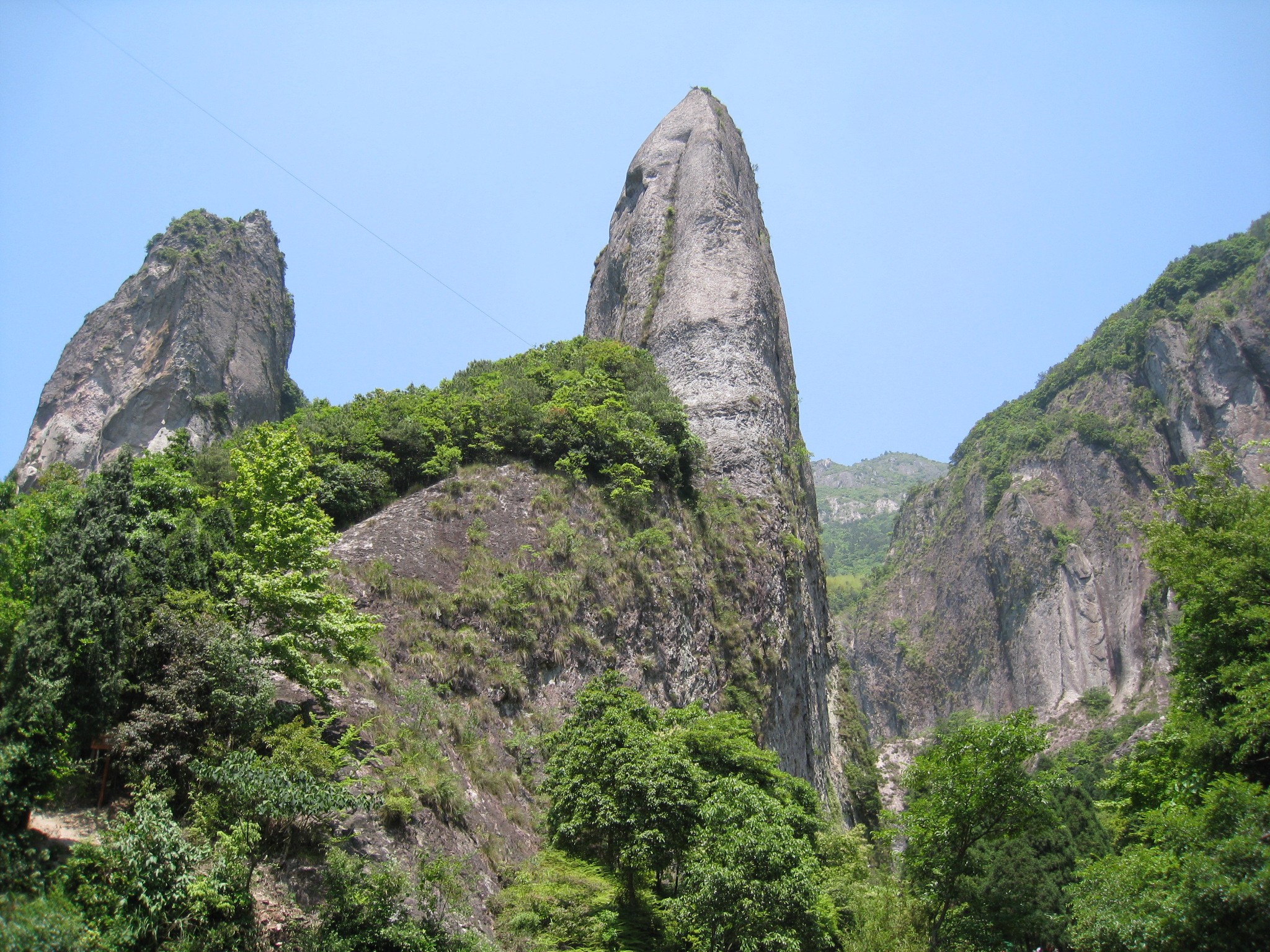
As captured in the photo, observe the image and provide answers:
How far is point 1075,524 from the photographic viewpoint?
87.5 metres

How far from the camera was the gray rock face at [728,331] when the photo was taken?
32.2 m

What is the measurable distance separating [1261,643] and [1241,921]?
6.88 m

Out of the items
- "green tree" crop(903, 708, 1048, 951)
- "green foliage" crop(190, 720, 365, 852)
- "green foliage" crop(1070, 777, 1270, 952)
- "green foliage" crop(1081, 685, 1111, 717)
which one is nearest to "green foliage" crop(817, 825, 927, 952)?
"green tree" crop(903, 708, 1048, 951)

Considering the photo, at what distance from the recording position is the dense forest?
10438 millimetres

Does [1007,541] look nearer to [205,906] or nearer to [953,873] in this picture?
[953,873]

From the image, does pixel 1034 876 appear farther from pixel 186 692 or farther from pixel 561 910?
pixel 186 692

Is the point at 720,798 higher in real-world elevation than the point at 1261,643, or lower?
lower

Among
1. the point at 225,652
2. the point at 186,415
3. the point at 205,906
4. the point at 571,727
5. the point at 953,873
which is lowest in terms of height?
the point at 953,873

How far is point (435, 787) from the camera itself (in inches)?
582

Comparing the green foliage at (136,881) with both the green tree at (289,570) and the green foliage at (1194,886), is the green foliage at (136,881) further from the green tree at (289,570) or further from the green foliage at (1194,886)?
the green foliage at (1194,886)

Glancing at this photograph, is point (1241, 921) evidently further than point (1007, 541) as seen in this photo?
No

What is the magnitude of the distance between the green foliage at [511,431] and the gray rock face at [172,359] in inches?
1435

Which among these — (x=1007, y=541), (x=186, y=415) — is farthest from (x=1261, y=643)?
(x=1007, y=541)

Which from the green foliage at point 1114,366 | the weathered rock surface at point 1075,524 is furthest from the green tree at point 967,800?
the green foliage at point 1114,366
